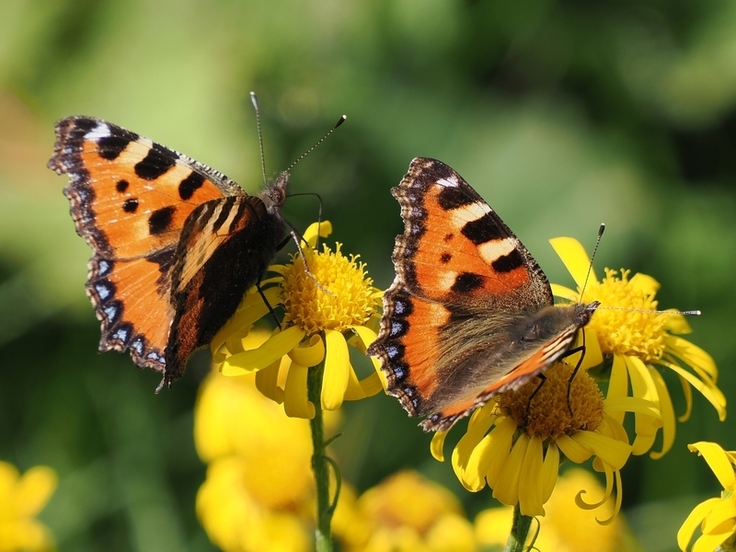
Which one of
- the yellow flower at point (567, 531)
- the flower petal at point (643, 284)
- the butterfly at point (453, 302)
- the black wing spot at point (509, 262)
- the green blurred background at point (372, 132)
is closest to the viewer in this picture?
the butterfly at point (453, 302)

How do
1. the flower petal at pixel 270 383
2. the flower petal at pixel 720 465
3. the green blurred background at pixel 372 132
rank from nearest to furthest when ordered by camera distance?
the flower petal at pixel 720 465 < the flower petal at pixel 270 383 < the green blurred background at pixel 372 132

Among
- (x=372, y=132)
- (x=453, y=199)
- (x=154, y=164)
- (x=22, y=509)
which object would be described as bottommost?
(x=22, y=509)

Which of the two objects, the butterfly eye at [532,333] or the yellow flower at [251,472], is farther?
the yellow flower at [251,472]

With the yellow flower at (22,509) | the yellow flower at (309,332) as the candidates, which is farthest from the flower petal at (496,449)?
the yellow flower at (22,509)

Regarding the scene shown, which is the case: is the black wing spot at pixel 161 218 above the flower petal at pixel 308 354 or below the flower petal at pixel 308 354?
above

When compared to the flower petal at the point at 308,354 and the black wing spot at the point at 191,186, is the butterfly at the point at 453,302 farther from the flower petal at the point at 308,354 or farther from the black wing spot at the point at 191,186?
the black wing spot at the point at 191,186

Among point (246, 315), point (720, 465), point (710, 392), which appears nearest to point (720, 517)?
point (720, 465)

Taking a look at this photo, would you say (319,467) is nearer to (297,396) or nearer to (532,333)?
(297,396)

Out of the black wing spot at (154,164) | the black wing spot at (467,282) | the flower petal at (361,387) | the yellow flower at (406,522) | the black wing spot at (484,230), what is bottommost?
the yellow flower at (406,522)
